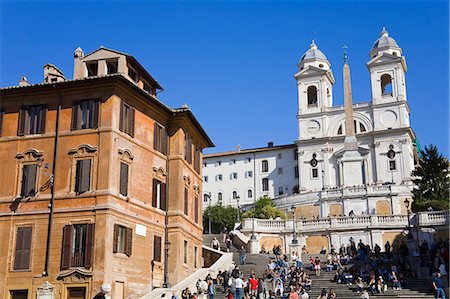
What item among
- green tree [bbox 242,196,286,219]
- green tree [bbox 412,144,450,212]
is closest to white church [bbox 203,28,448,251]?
green tree [bbox 242,196,286,219]

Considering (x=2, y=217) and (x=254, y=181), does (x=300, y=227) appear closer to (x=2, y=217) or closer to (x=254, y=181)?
(x=2, y=217)

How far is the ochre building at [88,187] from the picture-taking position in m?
32.0

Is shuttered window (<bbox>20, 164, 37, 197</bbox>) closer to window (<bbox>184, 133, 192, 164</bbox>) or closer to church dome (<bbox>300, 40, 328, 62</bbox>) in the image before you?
window (<bbox>184, 133, 192, 164</bbox>)

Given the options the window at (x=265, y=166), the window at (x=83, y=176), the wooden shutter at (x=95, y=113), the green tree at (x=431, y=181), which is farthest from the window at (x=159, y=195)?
the window at (x=265, y=166)

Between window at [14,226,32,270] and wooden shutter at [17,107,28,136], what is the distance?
517 centimetres

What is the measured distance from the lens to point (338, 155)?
A: 95562mm

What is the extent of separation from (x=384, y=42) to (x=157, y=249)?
73.3 metres

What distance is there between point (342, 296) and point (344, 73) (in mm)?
61939

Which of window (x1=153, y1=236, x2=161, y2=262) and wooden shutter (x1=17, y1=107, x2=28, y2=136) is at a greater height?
wooden shutter (x1=17, y1=107, x2=28, y2=136)

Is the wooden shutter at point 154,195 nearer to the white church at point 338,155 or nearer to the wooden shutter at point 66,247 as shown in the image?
the wooden shutter at point 66,247

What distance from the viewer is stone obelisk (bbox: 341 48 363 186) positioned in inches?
3280

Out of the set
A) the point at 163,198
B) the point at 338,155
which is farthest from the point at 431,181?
the point at 163,198

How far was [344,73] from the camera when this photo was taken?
300ft

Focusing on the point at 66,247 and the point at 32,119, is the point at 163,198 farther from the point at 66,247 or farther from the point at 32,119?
the point at 32,119
